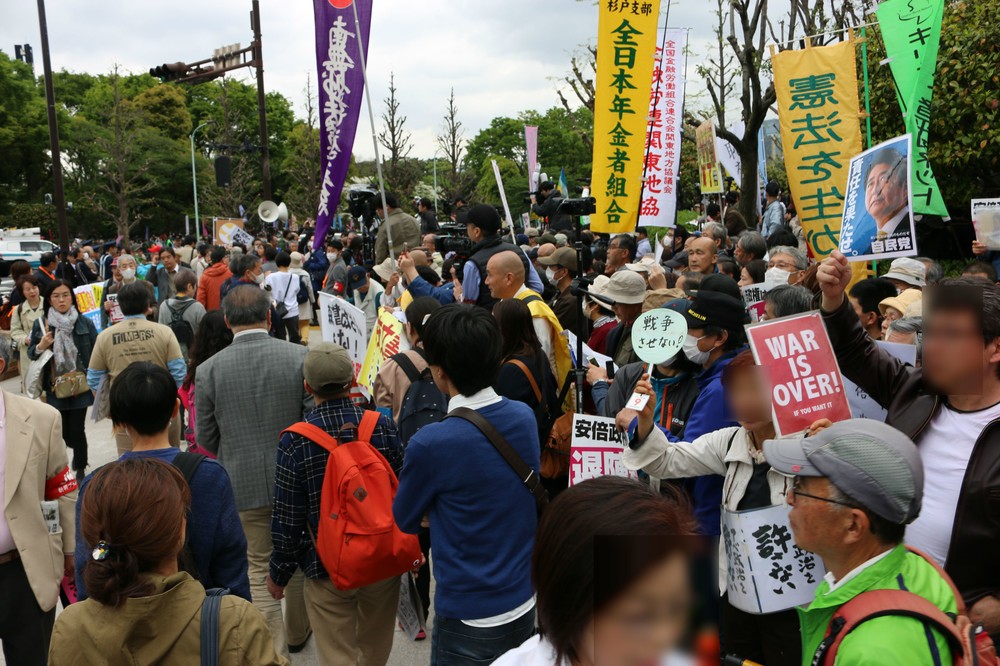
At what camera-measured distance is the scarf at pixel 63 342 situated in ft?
23.2

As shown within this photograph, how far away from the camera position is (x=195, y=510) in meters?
2.85

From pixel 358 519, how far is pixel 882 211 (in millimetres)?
3072

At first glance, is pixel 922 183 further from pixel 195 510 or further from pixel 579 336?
pixel 195 510

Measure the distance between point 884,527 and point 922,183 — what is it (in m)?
4.82

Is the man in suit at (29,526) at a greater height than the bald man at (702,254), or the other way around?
the bald man at (702,254)

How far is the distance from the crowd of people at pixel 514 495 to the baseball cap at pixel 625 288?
0.08 feet

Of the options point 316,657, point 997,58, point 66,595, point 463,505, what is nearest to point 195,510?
point 463,505

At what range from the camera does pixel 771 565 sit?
8.93 feet

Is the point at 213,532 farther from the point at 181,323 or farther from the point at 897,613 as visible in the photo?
the point at 181,323

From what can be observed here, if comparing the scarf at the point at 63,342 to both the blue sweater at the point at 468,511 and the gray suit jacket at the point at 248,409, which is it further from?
the blue sweater at the point at 468,511

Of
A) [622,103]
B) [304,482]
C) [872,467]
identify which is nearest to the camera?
[872,467]

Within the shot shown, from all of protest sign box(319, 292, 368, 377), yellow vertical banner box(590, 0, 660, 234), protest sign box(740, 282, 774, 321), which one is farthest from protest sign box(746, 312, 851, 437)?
yellow vertical banner box(590, 0, 660, 234)

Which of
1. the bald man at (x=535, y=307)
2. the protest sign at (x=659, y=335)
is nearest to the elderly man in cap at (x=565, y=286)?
the bald man at (x=535, y=307)

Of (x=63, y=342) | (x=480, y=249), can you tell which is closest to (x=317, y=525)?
(x=480, y=249)
